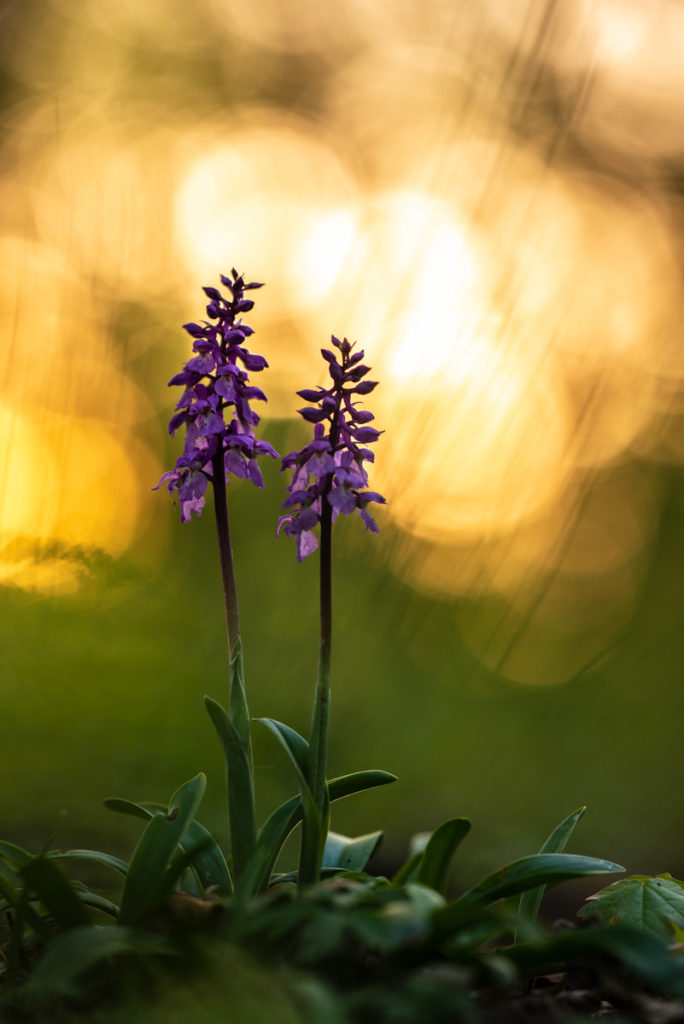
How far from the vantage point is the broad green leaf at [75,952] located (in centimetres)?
138

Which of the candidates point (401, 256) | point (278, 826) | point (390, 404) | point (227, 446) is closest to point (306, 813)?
point (278, 826)

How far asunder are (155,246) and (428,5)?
10.8 ft

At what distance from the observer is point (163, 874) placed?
1.79 m

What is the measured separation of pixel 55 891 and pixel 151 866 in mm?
237

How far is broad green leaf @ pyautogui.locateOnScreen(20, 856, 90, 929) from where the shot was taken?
1.67m

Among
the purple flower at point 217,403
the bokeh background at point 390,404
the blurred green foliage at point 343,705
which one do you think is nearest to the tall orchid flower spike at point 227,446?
the purple flower at point 217,403

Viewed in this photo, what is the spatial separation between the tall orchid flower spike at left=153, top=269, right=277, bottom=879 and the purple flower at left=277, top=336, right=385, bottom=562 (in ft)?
0.45

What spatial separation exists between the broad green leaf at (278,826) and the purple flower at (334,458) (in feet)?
2.34

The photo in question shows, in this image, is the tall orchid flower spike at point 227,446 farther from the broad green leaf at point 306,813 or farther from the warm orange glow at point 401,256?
the warm orange glow at point 401,256

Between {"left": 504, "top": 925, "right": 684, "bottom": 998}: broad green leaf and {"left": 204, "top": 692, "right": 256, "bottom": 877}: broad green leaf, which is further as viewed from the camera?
{"left": 204, "top": 692, "right": 256, "bottom": 877}: broad green leaf

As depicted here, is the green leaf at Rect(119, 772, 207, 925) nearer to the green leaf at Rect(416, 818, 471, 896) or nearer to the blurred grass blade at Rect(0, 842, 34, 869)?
the blurred grass blade at Rect(0, 842, 34, 869)

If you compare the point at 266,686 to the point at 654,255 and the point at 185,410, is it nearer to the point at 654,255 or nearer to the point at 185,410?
the point at 185,410

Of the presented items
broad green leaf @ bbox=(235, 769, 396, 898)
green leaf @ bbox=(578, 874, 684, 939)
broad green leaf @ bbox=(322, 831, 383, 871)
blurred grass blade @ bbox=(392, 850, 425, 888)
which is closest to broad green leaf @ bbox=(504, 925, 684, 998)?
green leaf @ bbox=(578, 874, 684, 939)

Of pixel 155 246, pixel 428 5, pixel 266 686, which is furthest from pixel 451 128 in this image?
pixel 266 686
